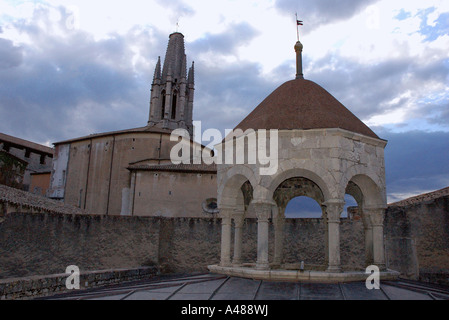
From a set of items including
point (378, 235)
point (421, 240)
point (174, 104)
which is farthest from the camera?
point (174, 104)

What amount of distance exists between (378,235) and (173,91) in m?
39.9

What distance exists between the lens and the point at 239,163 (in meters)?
7.41

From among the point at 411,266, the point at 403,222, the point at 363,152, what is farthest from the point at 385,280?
the point at 403,222

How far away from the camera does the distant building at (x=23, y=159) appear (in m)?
28.4

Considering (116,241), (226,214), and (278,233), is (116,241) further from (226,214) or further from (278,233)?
(226,214)

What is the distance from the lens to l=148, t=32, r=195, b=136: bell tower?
4303 centimetres

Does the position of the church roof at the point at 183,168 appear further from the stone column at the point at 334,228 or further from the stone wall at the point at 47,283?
the stone column at the point at 334,228

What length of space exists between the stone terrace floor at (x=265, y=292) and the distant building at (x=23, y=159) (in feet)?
87.4

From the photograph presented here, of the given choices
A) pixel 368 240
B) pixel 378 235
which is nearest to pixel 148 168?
pixel 368 240

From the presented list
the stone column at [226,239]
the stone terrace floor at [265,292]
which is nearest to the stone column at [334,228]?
the stone terrace floor at [265,292]

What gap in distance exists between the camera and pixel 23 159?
4025 cm

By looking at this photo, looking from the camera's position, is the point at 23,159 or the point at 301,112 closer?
the point at 301,112

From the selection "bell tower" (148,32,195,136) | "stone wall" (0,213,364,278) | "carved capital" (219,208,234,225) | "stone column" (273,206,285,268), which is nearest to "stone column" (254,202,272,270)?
"carved capital" (219,208,234,225)

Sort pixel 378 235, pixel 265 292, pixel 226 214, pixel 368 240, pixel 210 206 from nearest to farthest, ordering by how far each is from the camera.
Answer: pixel 265 292 < pixel 378 235 < pixel 368 240 < pixel 226 214 < pixel 210 206
